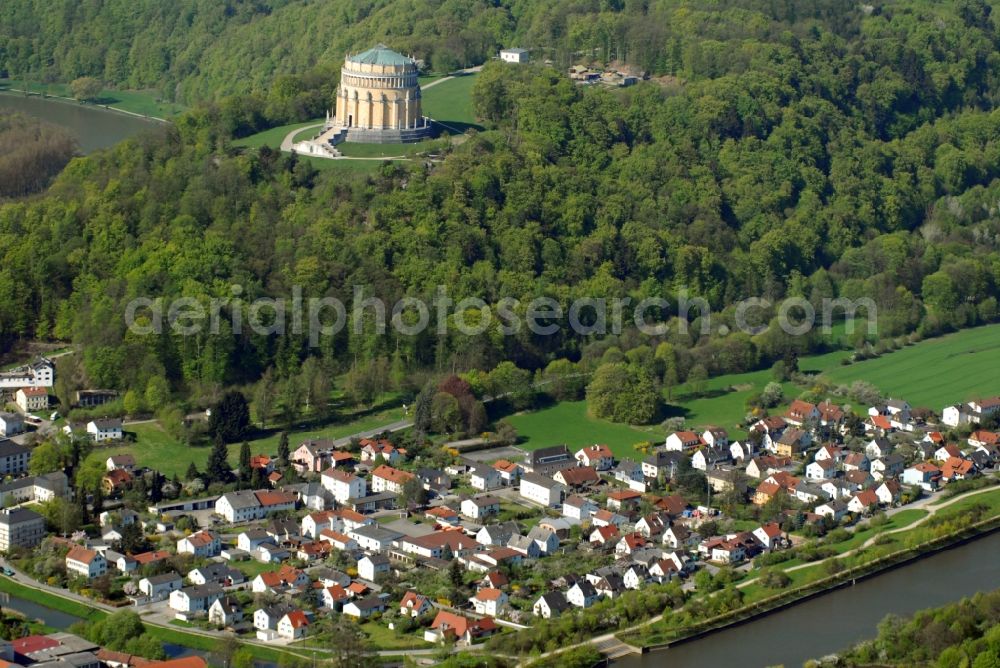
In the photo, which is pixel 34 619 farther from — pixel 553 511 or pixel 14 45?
pixel 14 45

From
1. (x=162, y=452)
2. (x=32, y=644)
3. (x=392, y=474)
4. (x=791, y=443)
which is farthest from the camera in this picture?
(x=791, y=443)

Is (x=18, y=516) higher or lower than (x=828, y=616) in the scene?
higher

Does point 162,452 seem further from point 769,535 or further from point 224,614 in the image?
point 769,535

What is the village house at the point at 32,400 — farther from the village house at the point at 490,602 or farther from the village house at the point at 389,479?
the village house at the point at 490,602

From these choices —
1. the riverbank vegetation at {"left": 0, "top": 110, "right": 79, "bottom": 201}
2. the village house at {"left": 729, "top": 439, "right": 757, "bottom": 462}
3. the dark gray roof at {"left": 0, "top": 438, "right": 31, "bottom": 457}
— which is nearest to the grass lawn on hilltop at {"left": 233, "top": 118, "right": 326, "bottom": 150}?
the riverbank vegetation at {"left": 0, "top": 110, "right": 79, "bottom": 201}

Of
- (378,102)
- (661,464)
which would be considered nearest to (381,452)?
(661,464)

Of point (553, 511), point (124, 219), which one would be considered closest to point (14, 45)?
point (124, 219)

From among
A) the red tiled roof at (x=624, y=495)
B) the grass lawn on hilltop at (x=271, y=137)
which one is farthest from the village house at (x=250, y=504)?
the grass lawn on hilltop at (x=271, y=137)
